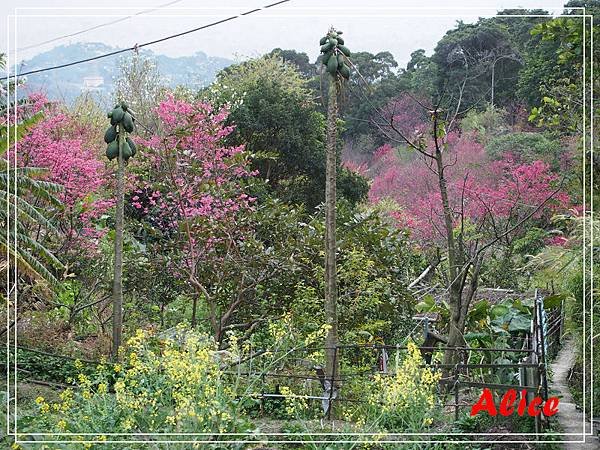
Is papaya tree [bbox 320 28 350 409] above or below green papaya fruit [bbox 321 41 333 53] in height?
below

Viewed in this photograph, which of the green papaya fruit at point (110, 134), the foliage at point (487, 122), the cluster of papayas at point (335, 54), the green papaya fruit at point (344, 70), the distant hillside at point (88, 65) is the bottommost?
the green papaya fruit at point (110, 134)

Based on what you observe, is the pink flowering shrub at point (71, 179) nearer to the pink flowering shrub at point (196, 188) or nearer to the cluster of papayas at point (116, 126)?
the pink flowering shrub at point (196, 188)

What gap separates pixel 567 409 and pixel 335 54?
278 cm

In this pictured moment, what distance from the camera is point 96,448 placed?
398 centimetres

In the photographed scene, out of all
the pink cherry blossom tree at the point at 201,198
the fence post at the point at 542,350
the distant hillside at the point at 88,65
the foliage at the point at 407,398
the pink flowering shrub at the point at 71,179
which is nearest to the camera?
the foliage at the point at 407,398

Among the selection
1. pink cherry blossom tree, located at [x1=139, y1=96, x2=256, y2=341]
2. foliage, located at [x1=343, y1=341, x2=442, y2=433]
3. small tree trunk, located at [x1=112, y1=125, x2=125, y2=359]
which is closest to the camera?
foliage, located at [x1=343, y1=341, x2=442, y2=433]

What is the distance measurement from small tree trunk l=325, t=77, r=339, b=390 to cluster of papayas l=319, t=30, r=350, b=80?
7cm

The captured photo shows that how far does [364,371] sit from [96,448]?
2.49 metres

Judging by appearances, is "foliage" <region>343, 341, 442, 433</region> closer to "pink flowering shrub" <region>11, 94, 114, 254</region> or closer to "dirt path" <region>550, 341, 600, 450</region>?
"dirt path" <region>550, 341, 600, 450</region>

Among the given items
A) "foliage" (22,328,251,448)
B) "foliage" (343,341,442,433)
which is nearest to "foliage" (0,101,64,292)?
"foliage" (22,328,251,448)

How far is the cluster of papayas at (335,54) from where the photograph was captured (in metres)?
4.82

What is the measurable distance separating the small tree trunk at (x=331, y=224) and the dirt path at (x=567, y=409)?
4.94 feet

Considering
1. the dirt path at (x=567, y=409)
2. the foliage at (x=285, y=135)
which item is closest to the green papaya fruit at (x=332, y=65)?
the dirt path at (x=567, y=409)

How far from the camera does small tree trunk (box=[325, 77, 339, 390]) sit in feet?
15.8
